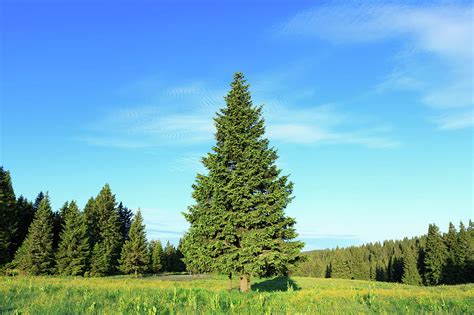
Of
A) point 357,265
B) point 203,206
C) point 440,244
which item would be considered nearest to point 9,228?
point 203,206

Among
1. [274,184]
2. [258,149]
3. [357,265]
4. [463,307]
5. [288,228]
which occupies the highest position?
[258,149]

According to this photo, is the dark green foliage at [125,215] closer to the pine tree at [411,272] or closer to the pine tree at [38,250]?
the pine tree at [38,250]

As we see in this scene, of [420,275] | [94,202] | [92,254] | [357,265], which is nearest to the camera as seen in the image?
[92,254]

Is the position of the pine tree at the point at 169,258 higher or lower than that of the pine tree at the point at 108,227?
lower

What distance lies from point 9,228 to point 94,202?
1820 centimetres

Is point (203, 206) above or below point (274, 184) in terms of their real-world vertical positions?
below

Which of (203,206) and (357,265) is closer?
(203,206)

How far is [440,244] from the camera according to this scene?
2916 inches

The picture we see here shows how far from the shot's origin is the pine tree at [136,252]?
195ft

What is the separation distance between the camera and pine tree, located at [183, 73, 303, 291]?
62.9 ft

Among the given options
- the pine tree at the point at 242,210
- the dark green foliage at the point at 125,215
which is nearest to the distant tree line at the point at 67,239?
the dark green foliage at the point at 125,215

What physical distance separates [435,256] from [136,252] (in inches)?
2541

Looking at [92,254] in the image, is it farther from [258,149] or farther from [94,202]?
[258,149]

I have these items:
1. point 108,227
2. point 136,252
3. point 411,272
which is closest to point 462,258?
point 411,272
